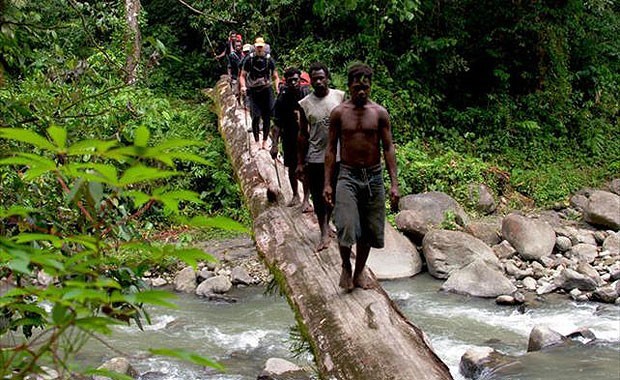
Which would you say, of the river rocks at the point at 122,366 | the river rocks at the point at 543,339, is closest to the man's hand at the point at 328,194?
the river rocks at the point at 122,366

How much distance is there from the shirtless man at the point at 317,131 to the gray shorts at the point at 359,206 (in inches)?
28.9

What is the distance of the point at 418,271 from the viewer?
421 inches

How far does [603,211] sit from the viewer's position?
12.1 m

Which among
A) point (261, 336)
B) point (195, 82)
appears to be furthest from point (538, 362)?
point (195, 82)

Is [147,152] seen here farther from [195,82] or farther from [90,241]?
[195,82]

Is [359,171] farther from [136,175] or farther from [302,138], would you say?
[136,175]

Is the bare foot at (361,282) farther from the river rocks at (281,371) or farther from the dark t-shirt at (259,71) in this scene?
the dark t-shirt at (259,71)

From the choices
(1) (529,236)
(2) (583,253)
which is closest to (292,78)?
(1) (529,236)

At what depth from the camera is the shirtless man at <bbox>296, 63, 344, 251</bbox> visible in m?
5.38

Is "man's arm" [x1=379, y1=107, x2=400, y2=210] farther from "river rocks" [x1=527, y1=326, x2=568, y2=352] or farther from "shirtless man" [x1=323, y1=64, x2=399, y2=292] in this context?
"river rocks" [x1=527, y1=326, x2=568, y2=352]

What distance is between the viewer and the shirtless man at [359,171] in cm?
447

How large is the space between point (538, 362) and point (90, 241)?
6773mm

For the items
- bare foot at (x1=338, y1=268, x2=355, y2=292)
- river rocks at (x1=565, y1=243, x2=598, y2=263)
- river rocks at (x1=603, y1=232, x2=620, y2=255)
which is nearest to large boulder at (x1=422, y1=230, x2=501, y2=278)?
river rocks at (x1=565, y1=243, x2=598, y2=263)

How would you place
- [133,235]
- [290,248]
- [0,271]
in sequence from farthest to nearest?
[290,248]
[133,235]
[0,271]
